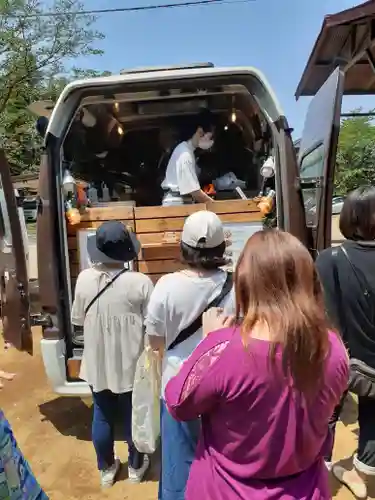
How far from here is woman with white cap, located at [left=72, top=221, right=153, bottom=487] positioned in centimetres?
284

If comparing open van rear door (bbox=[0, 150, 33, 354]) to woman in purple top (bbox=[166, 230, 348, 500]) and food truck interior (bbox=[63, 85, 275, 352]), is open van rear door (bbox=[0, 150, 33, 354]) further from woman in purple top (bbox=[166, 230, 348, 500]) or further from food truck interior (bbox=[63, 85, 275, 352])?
woman in purple top (bbox=[166, 230, 348, 500])

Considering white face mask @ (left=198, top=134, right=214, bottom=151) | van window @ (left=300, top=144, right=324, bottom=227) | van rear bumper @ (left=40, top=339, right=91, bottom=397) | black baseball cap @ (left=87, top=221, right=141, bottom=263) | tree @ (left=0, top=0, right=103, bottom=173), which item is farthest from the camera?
tree @ (left=0, top=0, right=103, bottom=173)

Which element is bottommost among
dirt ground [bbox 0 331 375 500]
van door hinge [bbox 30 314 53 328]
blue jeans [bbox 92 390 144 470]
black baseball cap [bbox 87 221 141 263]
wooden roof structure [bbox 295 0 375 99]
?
dirt ground [bbox 0 331 375 500]

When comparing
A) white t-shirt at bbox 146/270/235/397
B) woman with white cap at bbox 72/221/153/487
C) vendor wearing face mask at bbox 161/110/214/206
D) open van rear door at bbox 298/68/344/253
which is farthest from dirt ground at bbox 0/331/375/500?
vendor wearing face mask at bbox 161/110/214/206

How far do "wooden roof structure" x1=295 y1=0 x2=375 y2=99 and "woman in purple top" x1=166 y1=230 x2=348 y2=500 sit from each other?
14.9 ft

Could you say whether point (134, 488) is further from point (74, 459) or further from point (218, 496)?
point (218, 496)

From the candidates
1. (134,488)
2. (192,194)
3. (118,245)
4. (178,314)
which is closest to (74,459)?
(134,488)

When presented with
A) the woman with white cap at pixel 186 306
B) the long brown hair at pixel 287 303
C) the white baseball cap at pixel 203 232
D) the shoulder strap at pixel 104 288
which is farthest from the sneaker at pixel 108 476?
the long brown hair at pixel 287 303

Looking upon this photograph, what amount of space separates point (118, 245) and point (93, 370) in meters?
0.71

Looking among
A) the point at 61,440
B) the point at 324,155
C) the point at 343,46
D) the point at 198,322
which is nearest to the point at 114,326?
the point at 198,322

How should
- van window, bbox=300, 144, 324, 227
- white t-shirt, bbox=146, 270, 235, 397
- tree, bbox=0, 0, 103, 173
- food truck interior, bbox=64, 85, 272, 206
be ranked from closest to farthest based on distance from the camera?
1. white t-shirt, bbox=146, 270, 235, 397
2. van window, bbox=300, 144, 324, 227
3. food truck interior, bbox=64, 85, 272, 206
4. tree, bbox=0, 0, 103, 173

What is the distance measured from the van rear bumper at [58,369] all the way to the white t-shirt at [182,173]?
1578 mm

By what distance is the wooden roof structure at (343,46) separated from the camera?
5219mm

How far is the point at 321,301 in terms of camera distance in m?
1.44
